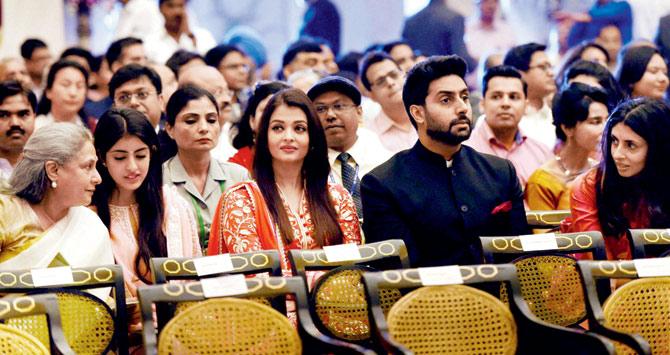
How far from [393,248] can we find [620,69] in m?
3.31

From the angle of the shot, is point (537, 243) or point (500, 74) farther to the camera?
point (500, 74)

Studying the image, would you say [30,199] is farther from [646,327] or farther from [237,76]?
[237,76]

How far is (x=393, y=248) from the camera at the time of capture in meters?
3.45

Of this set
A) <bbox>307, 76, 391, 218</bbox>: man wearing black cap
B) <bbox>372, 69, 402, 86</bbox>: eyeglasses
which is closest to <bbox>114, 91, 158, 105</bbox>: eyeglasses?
<bbox>307, 76, 391, 218</bbox>: man wearing black cap

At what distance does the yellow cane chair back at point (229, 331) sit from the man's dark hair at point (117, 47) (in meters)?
3.61

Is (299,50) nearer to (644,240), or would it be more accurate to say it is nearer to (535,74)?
(535,74)

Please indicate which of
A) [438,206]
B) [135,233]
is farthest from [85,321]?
[438,206]

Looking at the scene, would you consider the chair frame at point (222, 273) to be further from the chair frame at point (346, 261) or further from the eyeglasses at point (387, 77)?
the eyeglasses at point (387, 77)

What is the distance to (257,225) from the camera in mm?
3809

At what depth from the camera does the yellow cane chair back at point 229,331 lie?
116 inches

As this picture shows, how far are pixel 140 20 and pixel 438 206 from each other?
395 cm

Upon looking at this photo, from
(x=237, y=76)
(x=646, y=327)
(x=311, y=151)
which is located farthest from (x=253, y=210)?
(x=237, y=76)

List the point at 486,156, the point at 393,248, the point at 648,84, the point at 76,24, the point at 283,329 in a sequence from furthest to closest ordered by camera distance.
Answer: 1. the point at 76,24
2. the point at 648,84
3. the point at 486,156
4. the point at 393,248
5. the point at 283,329

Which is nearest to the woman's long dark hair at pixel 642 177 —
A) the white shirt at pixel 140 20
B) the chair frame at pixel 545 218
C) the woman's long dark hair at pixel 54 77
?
the chair frame at pixel 545 218
